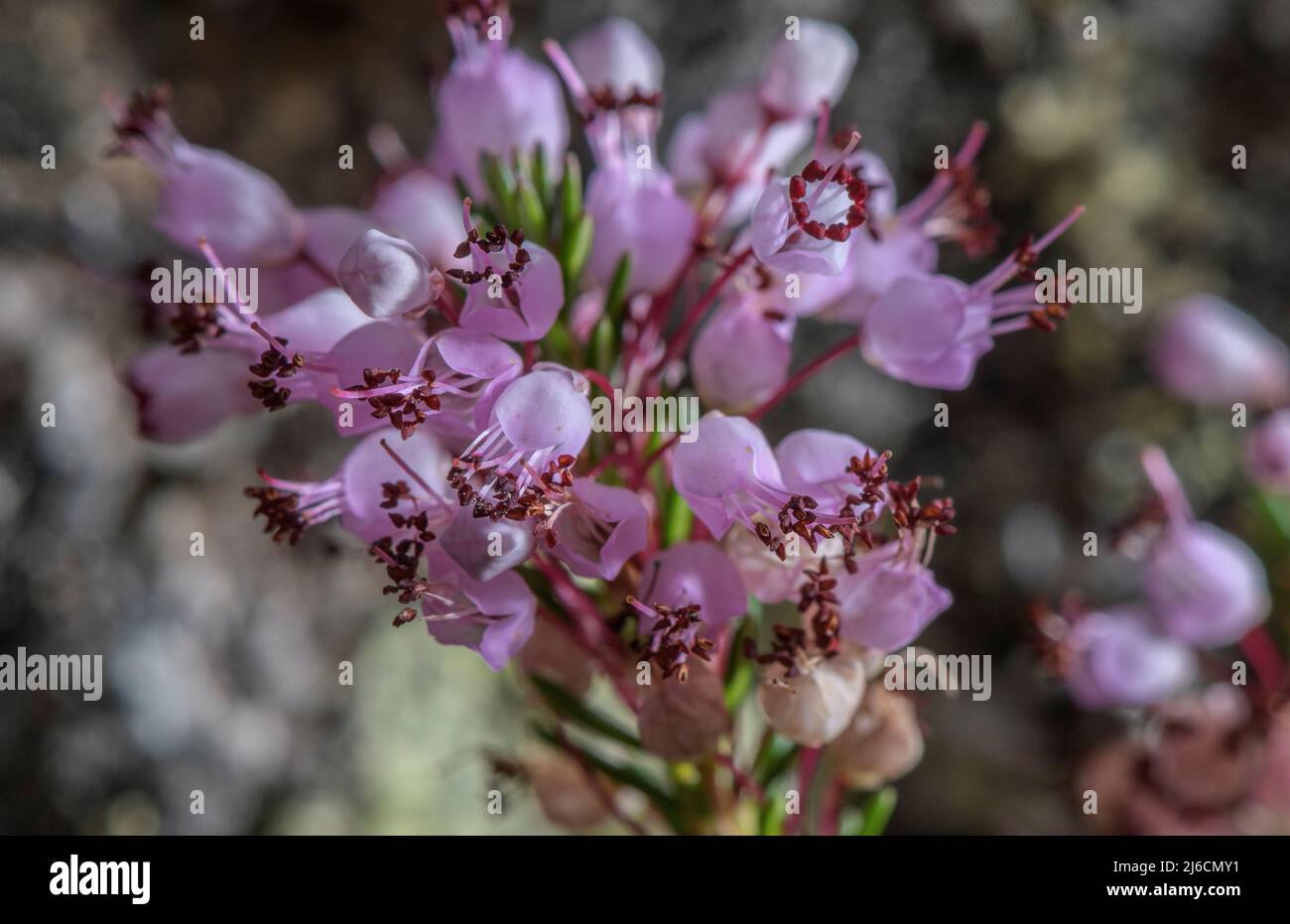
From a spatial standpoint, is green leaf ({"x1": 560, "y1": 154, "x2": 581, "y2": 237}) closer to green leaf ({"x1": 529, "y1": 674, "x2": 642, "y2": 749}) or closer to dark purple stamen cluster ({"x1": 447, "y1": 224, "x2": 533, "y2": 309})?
dark purple stamen cluster ({"x1": 447, "y1": 224, "x2": 533, "y2": 309})

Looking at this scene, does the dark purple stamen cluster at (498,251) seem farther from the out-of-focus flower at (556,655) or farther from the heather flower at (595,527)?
the out-of-focus flower at (556,655)

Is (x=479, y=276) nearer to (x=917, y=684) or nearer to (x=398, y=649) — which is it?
(x=917, y=684)

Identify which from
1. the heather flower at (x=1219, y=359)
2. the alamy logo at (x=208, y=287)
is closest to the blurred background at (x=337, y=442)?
the heather flower at (x=1219, y=359)

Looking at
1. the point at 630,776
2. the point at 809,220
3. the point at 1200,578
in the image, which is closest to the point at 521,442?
the point at 809,220

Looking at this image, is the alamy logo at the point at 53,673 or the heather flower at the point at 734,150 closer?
the heather flower at the point at 734,150

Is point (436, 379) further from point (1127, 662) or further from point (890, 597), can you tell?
point (1127, 662)
